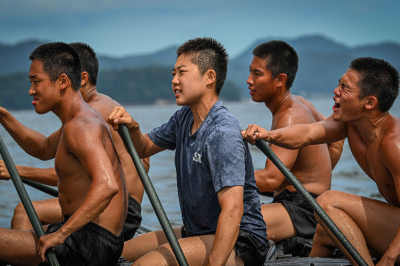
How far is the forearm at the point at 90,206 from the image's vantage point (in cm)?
309

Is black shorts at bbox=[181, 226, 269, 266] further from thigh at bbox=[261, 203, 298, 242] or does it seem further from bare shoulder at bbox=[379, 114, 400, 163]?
thigh at bbox=[261, 203, 298, 242]

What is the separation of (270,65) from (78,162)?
9.70 ft

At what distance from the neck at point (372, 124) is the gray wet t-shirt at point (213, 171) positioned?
3.69ft

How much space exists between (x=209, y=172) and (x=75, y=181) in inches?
38.9

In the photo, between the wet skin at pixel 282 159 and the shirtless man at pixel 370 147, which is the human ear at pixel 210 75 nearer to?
the shirtless man at pixel 370 147

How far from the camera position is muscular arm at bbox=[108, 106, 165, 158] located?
3.39 m

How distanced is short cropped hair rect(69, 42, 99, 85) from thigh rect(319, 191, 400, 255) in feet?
9.77

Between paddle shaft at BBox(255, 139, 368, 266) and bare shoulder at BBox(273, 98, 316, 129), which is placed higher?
bare shoulder at BBox(273, 98, 316, 129)

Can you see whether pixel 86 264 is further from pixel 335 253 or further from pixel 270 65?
pixel 270 65

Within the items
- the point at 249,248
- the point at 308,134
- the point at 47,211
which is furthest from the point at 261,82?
the point at 47,211

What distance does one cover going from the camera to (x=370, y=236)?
387 cm

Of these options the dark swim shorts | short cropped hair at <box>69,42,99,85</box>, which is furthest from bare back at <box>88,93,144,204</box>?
the dark swim shorts

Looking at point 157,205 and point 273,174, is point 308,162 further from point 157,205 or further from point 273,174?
point 157,205

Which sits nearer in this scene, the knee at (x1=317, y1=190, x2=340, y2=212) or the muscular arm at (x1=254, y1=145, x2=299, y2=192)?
the knee at (x1=317, y1=190, x2=340, y2=212)
